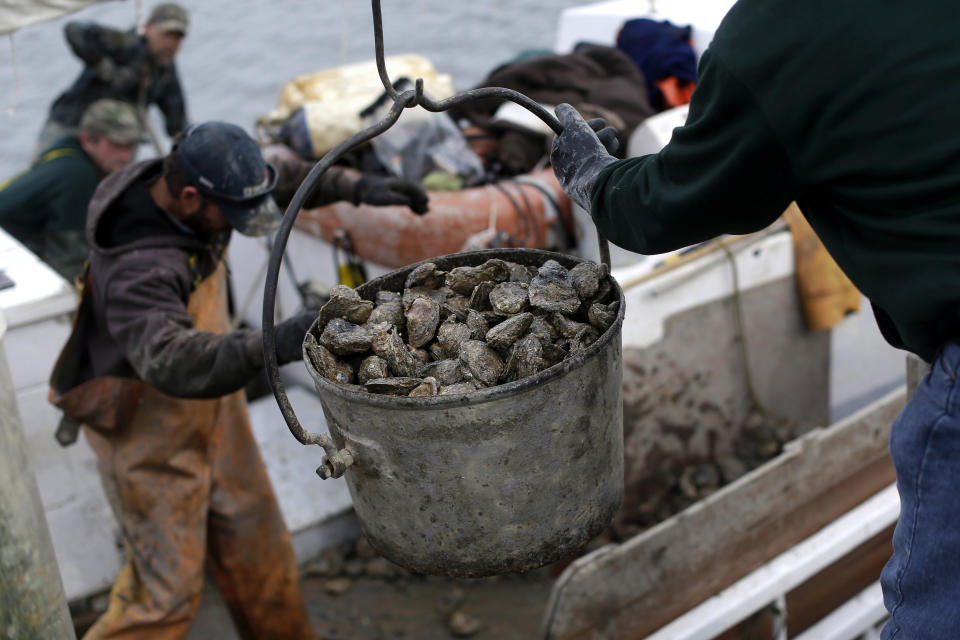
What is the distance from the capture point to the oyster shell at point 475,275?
6.70ft

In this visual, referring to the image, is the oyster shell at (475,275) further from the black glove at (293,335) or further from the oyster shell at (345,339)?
the black glove at (293,335)

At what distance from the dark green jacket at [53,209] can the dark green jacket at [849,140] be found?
3.59 meters

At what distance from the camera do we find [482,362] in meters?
1.78

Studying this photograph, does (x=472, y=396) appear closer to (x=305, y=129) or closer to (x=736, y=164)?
(x=736, y=164)

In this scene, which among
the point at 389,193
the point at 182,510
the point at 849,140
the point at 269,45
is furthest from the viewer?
the point at 269,45

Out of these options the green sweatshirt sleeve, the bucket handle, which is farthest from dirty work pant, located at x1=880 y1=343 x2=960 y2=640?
the bucket handle

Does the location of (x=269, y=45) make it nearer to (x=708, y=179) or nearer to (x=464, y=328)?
(x=464, y=328)

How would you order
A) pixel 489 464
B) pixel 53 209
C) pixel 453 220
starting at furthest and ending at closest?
pixel 53 209 → pixel 453 220 → pixel 489 464

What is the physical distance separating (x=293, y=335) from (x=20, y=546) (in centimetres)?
73

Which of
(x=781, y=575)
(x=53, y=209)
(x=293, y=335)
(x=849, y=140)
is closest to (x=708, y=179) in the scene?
(x=849, y=140)

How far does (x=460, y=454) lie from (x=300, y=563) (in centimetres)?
270

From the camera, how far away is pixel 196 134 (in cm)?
266

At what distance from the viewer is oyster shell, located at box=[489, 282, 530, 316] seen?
6.26 feet

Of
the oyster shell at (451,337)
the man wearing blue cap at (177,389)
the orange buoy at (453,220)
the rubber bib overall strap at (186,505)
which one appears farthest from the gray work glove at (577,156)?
the orange buoy at (453,220)
